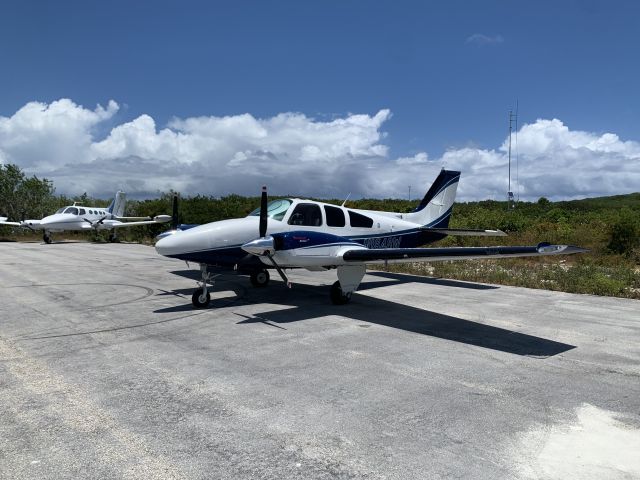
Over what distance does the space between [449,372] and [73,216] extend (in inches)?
1375

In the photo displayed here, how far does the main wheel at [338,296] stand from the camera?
11.0 meters

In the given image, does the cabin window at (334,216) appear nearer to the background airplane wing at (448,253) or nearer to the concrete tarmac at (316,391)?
the background airplane wing at (448,253)

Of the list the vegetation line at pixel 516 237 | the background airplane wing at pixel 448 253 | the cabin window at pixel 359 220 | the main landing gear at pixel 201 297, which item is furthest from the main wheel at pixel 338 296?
the vegetation line at pixel 516 237

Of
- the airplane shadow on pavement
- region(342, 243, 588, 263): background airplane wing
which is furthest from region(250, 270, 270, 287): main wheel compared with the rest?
region(342, 243, 588, 263): background airplane wing

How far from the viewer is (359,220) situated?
42.2 ft

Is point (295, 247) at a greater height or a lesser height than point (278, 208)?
lesser

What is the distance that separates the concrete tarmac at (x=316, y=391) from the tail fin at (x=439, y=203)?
572 cm

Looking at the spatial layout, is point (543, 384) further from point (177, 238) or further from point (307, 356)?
point (177, 238)

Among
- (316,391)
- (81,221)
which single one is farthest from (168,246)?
(81,221)

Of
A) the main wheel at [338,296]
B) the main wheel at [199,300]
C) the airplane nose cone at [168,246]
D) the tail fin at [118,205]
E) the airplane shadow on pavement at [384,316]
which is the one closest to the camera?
the airplane shadow on pavement at [384,316]

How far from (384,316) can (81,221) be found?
1257 inches

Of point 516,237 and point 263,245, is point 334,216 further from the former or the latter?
point 516,237

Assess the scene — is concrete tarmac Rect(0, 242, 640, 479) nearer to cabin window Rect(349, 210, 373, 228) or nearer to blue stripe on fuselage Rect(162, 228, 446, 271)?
blue stripe on fuselage Rect(162, 228, 446, 271)

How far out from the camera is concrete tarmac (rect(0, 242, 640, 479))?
379 cm
